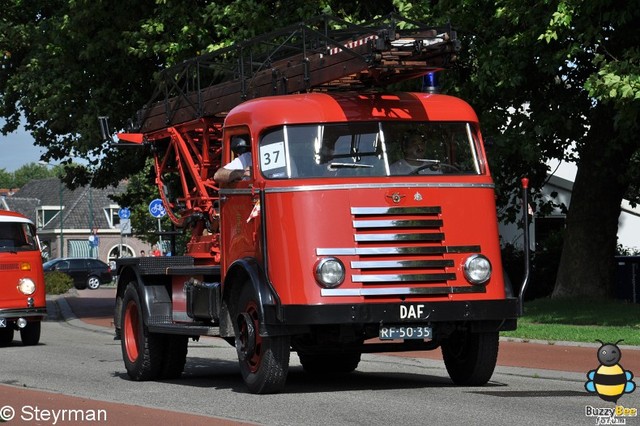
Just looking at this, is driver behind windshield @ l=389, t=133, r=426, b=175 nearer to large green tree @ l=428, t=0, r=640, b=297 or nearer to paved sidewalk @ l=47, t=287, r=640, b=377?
paved sidewalk @ l=47, t=287, r=640, b=377

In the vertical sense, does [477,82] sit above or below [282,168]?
above

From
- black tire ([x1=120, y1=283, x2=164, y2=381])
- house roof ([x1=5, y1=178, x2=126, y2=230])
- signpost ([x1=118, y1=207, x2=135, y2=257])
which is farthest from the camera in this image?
house roof ([x1=5, y1=178, x2=126, y2=230])

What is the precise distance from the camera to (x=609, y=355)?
390 inches

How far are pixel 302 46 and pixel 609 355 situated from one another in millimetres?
6126

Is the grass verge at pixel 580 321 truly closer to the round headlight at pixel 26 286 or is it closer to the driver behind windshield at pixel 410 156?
the driver behind windshield at pixel 410 156

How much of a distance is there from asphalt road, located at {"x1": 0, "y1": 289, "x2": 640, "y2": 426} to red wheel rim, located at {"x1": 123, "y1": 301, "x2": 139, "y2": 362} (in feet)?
1.06

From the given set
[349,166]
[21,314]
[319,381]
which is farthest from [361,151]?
[21,314]

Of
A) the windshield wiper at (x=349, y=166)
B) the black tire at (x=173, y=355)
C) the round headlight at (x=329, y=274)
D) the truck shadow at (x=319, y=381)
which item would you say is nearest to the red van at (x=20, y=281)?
the truck shadow at (x=319, y=381)

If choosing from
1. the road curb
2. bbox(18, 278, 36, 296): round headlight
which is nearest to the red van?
bbox(18, 278, 36, 296): round headlight

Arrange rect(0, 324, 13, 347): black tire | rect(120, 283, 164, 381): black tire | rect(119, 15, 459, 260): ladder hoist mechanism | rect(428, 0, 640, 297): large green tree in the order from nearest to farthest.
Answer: rect(119, 15, 459, 260): ladder hoist mechanism < rect(120, 283, 164, 381): black tire < rect(428, 0, 640, 297): large green tree < rect(0, 324, 13, 347): black tire

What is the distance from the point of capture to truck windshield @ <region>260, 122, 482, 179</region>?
531 inches

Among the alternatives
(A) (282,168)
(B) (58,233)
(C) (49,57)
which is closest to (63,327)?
(C) (49,57)

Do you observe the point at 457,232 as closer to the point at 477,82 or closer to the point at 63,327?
the point at 477,82

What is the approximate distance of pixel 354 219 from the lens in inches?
517
